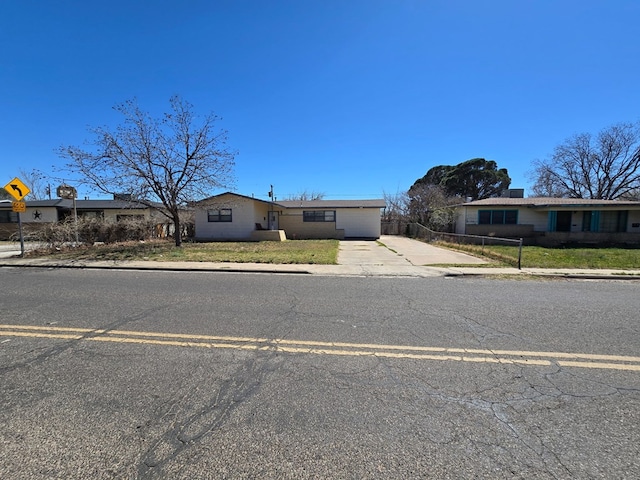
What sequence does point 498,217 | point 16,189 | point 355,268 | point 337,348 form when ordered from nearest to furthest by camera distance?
point 337,348 < point 355,268 < point 16,189 < point 498,217

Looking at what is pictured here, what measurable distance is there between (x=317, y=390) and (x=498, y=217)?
24315 millimetres

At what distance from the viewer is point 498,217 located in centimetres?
2269

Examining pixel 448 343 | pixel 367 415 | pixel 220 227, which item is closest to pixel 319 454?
pixel 367 415

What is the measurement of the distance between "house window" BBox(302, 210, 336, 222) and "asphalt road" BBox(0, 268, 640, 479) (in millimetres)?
21121

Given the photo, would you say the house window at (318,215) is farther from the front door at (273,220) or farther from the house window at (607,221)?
the house window at (607,221)

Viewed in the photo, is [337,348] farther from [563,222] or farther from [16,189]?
[563,222]

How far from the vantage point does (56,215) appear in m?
26.9

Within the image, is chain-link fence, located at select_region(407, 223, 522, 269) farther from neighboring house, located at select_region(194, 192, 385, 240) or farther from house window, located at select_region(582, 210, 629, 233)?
house window, located at select_region(582, 210, 629, 233)

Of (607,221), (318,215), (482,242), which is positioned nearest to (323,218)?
(318,215)

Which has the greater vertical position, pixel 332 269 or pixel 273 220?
pixel 273 220

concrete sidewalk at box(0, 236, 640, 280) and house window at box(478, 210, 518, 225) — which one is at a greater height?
house window at box(478, 210, 518, 225)

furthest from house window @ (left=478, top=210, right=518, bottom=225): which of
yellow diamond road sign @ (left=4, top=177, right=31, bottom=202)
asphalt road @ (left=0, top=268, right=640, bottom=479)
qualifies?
yellow diamond road sign @ (left=4, top=177, right=31, bottom=202)

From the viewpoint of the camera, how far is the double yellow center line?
340 cm

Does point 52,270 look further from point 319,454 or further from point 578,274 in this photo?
point 578,274
